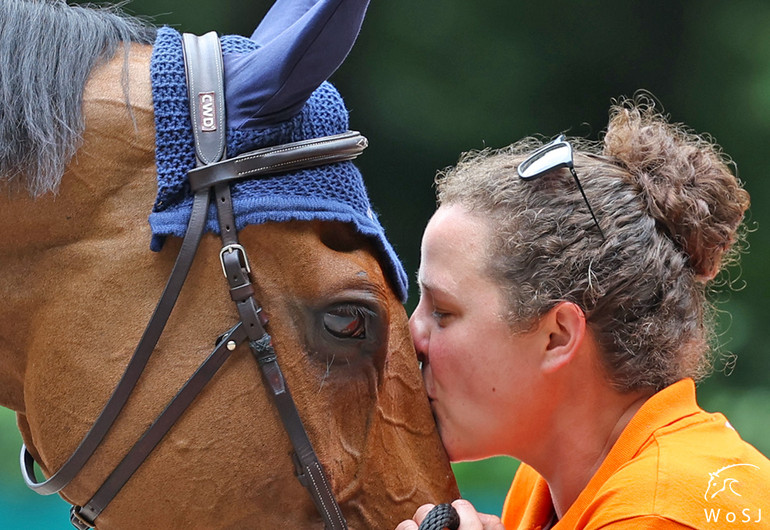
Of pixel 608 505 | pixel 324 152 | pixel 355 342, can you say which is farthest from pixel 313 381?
pixel 608 505

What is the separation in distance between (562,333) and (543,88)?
177 cm

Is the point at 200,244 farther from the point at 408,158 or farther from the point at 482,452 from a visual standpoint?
the point at 408,158

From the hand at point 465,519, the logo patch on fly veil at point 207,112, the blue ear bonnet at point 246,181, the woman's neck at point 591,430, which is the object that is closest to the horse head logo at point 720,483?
the woman's neck at point 591,430

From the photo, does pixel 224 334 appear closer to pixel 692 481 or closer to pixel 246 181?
pixel 246 181

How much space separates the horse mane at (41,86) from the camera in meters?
1.18

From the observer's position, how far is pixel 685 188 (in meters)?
1.30

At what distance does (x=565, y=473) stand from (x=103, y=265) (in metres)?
0.74

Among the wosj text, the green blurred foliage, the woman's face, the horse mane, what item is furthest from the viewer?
the green blurred foliage

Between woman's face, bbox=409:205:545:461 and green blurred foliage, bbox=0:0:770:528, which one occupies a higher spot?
woman's face, bbox=409:205:545:461

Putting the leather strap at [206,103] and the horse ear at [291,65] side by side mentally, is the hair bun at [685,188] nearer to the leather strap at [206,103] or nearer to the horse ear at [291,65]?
the horse ear at [291,65]

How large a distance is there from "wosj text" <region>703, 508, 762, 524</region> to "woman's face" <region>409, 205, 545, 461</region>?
11.9 inches

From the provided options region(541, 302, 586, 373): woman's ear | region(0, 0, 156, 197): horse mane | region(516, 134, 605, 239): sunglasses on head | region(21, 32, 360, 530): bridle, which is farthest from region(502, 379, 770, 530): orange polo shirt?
region(0, 0, 156, 197): horse mane

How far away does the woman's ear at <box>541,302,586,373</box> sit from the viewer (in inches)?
49.6

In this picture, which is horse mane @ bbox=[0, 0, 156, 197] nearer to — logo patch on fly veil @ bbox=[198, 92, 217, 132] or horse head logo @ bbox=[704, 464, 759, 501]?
logo patch on fly veil @ bbox=[198, 92, 217, 132]
